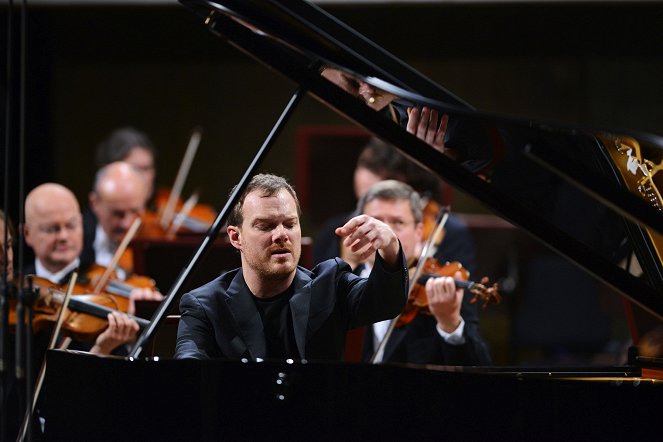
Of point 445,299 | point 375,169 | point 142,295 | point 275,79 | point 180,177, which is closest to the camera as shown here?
point 445,299

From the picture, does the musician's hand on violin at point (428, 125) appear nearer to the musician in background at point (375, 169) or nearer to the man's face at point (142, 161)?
the musician in background at point (375, 169)

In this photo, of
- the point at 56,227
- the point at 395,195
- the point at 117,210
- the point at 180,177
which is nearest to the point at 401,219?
the point at 395,195

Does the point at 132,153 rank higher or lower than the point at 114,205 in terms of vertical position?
higher

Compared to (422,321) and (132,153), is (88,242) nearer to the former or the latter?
(422,321)

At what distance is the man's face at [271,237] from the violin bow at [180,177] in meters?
3.22

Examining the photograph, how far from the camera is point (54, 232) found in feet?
11.4

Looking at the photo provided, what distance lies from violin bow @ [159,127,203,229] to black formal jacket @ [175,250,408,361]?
322 cm

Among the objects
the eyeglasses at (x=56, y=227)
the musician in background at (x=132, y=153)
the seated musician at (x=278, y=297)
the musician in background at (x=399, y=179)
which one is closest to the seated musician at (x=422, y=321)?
the musician in background at (x=399, y=179)

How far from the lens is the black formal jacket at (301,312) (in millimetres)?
2236

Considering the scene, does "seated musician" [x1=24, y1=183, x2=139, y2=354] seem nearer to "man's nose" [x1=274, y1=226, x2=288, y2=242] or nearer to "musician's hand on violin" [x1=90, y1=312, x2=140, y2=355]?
"musician's hand on violin" [x1=90, y1=312, x2=140, y2=355]

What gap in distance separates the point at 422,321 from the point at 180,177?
11.2 ft

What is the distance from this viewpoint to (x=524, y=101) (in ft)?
22.1

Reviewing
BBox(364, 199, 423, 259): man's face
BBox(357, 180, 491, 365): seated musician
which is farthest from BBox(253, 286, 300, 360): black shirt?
BBox(364, 199, 423, 259): man's face

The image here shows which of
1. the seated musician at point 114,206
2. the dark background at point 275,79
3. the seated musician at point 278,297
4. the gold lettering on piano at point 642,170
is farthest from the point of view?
the dark background at point 275,79
